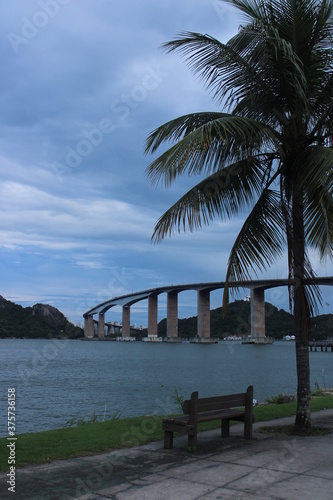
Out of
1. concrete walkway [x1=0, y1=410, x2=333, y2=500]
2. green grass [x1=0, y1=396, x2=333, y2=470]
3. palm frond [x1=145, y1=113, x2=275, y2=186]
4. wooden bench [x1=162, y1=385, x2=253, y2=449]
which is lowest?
green grass [x1=0, y1=396, x2=333, y2=470]

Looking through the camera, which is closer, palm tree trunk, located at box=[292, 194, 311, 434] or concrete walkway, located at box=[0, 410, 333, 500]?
concrete walkway, located at box=[0, 410, 333, 500]

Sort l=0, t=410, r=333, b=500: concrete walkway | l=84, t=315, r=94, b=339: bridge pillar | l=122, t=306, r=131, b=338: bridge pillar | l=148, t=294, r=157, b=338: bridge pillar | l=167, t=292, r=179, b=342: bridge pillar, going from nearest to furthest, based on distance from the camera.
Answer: l=0, t=410, r=333, b=500: concrete walkway, l=167, t=292, r=179, b=342: bridge pillar, l=148, t=294, r=157, b=338: bridge pillar, l=122, t=306, r=131, b=338: bridge pillar, l=84, t=315, r=94, b=339: bridge pillar

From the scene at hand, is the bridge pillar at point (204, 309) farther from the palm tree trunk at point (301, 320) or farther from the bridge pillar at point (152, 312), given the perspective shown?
the palm tree trunk at point (301, 320)

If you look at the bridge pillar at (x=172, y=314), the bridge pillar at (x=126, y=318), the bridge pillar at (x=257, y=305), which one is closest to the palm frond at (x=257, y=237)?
the bridge pillar at (x=257, y=305)

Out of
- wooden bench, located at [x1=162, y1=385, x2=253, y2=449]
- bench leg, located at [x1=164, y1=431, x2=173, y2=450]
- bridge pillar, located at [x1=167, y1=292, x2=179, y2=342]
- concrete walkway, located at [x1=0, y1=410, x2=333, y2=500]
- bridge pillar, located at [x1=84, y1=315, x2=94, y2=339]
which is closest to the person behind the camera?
concrete walkway, located at [x1=0, y1=410, x2=333, y2=500]

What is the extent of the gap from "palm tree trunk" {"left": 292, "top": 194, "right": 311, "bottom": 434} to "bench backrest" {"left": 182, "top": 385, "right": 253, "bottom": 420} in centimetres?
112

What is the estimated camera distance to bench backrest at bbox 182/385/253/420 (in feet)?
27.5

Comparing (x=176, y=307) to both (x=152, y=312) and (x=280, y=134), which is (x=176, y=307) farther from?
(x=280, y=134)

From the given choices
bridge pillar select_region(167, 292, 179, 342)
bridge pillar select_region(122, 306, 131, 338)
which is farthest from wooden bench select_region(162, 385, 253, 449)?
bridge pillar select_region(122, 306, 131, 338)

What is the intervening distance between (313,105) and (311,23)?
60.0 inches

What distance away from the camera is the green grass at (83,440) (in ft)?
26.2

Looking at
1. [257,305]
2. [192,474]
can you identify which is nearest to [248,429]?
[192,474]

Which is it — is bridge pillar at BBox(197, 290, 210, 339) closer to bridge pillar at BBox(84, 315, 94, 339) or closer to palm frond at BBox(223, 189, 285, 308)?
bridge pillar at BBox(84, 315, 94, 339)

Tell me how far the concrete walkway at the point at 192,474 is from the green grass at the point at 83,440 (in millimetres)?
365
